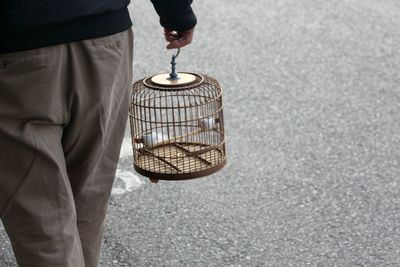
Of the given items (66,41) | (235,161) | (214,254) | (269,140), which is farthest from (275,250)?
(66,41)

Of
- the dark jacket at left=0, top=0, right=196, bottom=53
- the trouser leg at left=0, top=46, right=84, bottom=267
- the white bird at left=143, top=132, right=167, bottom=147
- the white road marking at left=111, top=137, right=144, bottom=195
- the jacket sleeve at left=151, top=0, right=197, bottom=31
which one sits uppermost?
the dark jacket at left=0, top=0, right=196, bottom=53

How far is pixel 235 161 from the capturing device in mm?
4090

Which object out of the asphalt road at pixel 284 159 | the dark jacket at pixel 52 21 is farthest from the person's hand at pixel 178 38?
the asphalt road at pixel 284 159

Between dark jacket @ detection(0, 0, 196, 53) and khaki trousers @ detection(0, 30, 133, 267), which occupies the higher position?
dark jacket @ detection(0, 0, 196, 53)

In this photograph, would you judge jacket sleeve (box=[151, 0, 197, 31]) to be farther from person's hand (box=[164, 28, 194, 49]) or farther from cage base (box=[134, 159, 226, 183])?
cage base (box=[134, 159, 226, 183])

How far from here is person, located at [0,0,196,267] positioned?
6.47 ft

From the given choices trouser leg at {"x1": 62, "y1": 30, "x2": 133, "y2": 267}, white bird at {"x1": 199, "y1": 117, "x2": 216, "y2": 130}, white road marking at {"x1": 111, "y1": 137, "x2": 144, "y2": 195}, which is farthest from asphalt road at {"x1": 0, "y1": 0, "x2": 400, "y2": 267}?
trouser leg at {"x1": 62, "y1": 30, "x2": 133, "y2": 267}

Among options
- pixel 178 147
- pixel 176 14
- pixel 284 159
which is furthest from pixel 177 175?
pixel 284 159

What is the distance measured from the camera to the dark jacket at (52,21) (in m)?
1.93

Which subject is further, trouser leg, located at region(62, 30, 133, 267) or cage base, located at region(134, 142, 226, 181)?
cage base, located at region(134, 142, 226, 181)

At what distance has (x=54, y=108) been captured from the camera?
2029mm

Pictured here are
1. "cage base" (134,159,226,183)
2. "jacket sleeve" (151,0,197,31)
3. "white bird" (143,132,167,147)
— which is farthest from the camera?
"white bird" (143,132,167,147)

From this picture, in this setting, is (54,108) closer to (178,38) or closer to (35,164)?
(35,164)

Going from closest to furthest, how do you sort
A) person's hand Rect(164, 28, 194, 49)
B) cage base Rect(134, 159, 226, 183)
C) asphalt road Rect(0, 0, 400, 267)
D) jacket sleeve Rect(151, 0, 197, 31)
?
jacket sleeve Rect(151, 0, 197, 31) → person's hand Rect(164, 28, 194, 49) → cage base Rect(134, 159, 226, 183) → asphalt road Rect(0, 0, 400, 267)
